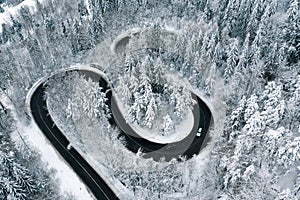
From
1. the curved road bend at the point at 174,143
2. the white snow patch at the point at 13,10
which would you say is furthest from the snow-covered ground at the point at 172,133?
the white snow patch at the point at 13,10

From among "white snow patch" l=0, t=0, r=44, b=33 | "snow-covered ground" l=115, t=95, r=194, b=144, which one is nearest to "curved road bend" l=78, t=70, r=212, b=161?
"snow-covered ground" l=115, t=95, r=194, b=144

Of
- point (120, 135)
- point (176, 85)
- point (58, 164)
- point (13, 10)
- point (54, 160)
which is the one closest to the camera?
point (58, 164)

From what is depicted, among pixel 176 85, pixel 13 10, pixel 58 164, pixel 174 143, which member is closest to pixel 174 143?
pixel 174 143

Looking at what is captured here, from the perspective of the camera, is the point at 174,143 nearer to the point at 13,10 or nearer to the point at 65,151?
the point at 65,151

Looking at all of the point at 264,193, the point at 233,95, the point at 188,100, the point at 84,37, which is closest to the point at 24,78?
the point at 84,37

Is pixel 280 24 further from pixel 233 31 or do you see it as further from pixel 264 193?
pixel 264 193

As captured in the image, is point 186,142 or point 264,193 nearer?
point 264,193

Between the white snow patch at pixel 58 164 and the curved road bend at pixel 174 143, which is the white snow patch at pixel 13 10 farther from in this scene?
the curved road bend at pixel 174 143
